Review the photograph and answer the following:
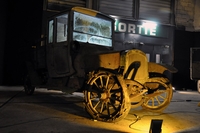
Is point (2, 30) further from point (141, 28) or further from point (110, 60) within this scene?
point (110, 60)

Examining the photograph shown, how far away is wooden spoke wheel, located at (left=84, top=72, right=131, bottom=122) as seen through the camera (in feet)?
11.2

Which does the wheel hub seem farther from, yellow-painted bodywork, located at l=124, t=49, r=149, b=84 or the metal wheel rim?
yellow-painted bodywork, located at l=124, t=49, r=149, b=84

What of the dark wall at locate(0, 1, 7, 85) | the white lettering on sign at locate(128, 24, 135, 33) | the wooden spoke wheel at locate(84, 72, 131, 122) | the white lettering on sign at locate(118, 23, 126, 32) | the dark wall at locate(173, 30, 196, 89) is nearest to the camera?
the wooden spoke wheel at locate(84, 72, 131, 122)

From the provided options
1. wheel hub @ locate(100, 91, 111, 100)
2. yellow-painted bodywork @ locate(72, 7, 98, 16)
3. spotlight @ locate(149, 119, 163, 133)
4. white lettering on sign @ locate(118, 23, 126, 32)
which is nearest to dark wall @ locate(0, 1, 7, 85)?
white lettering on sign @ locate(118, 23, 126, 32)

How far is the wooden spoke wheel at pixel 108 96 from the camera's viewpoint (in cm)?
342

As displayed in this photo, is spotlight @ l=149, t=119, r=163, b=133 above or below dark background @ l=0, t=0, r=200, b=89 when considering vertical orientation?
below

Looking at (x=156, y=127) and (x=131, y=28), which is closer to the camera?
(x=156, y=127)

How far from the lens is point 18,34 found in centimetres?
990

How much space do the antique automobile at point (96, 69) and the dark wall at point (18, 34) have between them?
392cm

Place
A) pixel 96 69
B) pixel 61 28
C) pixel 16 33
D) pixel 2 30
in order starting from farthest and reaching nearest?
pixel 16 33, pixel 2 30, pixel 61 28, pixel 96 69

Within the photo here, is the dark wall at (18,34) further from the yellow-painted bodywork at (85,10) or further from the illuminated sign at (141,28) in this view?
the yellow-painted bodywork at (85,10)

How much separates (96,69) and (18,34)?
23.8 ft

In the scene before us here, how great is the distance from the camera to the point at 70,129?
119 inches

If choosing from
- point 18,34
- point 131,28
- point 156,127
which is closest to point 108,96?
point 156,127
